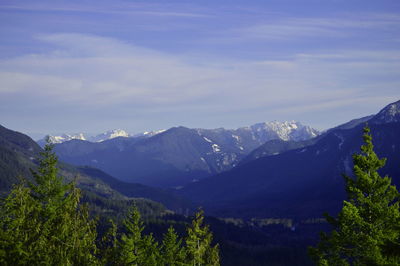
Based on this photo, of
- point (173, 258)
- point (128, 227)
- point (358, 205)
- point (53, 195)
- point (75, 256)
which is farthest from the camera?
point (173, 258)

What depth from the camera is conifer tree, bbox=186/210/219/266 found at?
54906 millimetres

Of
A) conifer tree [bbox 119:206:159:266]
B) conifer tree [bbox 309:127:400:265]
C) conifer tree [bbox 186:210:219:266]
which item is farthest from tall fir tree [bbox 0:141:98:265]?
conifer tree [bbox 119:206:159:266]

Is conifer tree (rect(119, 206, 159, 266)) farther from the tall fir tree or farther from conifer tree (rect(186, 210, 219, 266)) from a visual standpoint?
the tall fir tree

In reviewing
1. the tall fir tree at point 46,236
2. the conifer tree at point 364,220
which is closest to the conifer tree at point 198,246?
the conifer tree at point 364,220

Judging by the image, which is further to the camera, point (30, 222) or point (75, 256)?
point (30, 222)

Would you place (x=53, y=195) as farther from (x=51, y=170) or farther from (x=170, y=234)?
(x=170, y=234)

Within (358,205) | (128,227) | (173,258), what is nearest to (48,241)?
(358,205)

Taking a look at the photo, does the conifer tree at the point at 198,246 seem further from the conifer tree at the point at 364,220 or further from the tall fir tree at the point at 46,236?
the tall fir tree at the point at 46,236

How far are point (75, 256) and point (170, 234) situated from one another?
4205cm

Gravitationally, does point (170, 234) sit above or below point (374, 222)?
below

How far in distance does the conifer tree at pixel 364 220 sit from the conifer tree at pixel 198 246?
62.3 feet

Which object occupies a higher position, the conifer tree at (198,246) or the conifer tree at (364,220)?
the conifer tree at (364,220)

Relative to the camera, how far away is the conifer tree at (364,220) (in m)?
35.0

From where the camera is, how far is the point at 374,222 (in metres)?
36.3
